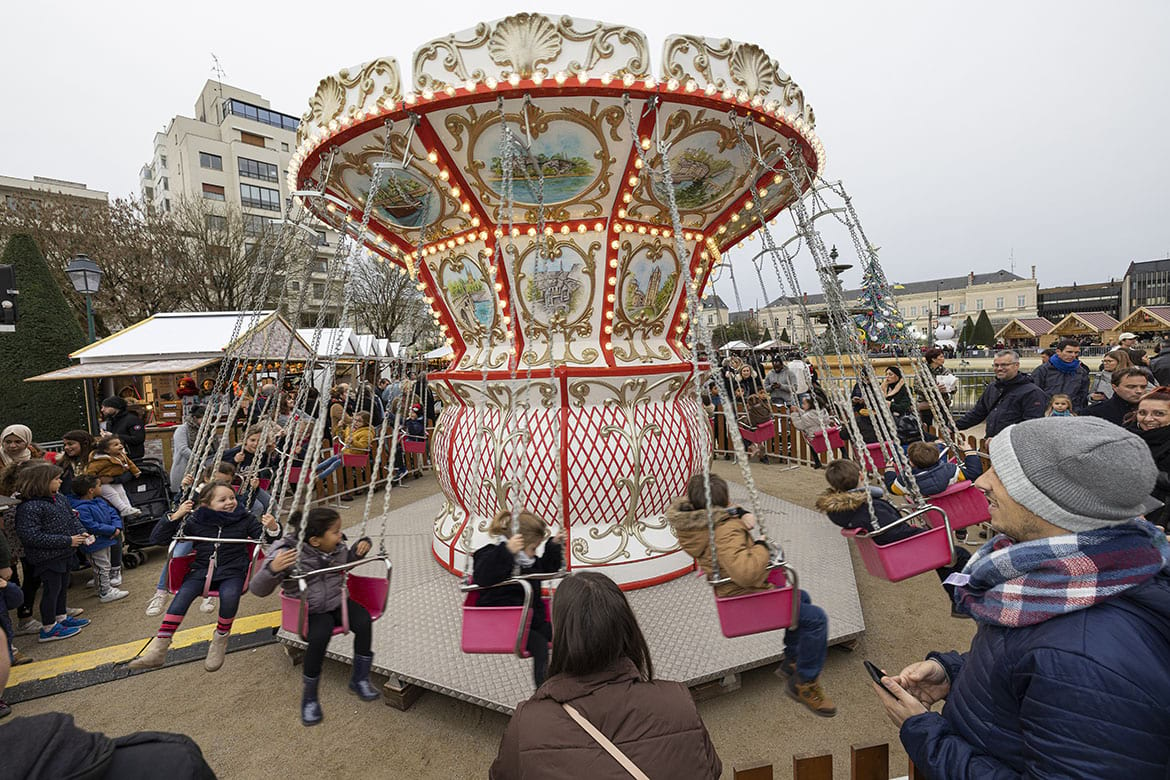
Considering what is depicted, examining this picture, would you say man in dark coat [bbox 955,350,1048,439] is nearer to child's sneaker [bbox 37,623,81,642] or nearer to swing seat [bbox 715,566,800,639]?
swing seat [bbox 715,566,800,639]

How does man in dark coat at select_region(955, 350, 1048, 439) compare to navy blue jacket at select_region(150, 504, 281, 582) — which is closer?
navy blue jacket at select_region(150, 504, 281, 582)

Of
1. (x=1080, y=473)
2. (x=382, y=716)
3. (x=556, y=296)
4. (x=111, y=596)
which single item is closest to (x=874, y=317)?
(x=556, y=296)

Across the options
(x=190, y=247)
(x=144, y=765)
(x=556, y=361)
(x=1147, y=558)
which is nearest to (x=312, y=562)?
(x=144, y=765)

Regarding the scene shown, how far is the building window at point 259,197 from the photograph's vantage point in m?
36.2

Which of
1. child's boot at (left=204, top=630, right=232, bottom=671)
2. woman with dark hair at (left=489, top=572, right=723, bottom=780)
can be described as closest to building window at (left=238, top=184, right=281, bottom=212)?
child's boot at (left=204, top=630, right=232, bottom=671)

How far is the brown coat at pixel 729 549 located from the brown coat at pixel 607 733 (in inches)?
35.8

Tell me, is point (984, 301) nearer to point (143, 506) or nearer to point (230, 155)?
point (230, 155)

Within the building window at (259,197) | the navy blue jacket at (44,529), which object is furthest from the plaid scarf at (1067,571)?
the building window at (259,197)

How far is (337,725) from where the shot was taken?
3.26 meters

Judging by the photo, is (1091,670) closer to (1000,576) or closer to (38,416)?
(1000,576)

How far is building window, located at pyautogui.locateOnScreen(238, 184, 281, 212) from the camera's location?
36.2m

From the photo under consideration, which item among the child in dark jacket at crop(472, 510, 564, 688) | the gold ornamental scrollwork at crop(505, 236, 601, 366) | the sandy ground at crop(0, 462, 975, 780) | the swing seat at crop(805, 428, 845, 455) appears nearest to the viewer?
the child in dark jacket at crop(472, 510, 564, 688)

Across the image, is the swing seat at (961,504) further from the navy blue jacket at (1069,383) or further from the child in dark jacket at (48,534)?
the child in dark jacket at (48,534)

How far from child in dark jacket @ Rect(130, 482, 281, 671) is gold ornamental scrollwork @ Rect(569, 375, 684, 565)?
7.80 ft
